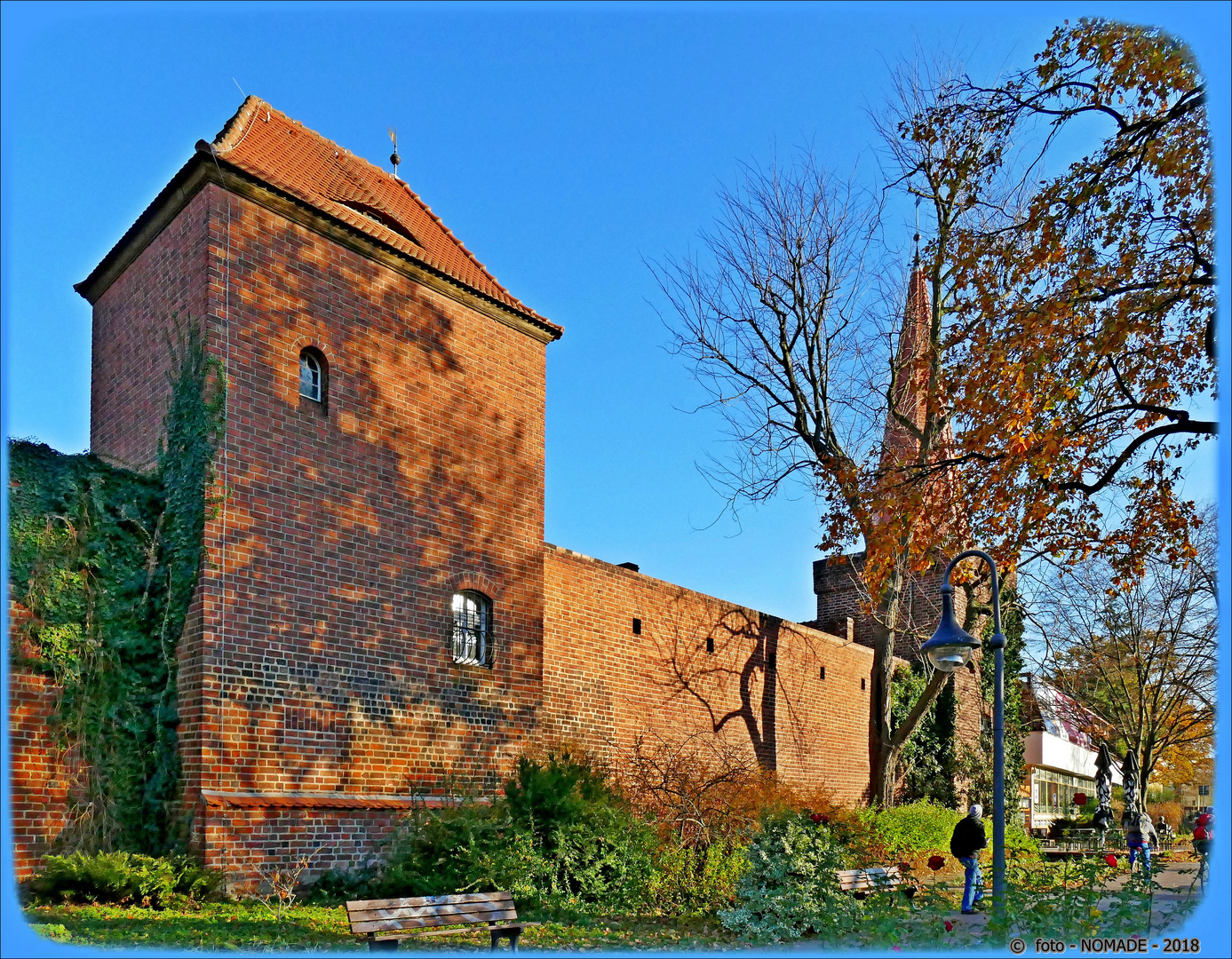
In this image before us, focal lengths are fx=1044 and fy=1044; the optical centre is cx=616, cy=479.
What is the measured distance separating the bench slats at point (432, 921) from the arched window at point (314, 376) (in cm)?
669

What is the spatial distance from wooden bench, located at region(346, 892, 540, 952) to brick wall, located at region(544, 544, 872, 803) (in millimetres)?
6273

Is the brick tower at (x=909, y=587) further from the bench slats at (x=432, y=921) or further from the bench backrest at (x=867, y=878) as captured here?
the bench slats at (x=432, y=921)

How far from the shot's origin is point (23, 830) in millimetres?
10539

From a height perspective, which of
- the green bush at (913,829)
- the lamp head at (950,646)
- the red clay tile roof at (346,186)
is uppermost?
the red clay tile roof at (346,186)

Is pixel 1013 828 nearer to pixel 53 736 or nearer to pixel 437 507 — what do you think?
pixel 437 507

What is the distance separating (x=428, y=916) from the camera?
9.08 meters

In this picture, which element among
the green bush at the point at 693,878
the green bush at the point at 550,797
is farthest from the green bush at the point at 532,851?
the green bush at the point at 693,878

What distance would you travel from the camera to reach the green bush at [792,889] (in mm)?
10367

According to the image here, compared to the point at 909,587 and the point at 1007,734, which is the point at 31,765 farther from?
the point at 1007,734

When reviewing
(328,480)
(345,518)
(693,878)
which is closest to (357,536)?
(345,518)

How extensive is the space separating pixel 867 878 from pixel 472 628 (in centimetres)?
629

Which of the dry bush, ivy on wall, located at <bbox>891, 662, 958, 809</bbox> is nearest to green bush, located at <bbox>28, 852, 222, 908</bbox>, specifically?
the dry bush

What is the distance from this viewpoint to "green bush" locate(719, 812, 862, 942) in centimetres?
A: 1037

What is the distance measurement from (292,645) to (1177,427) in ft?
33.7
